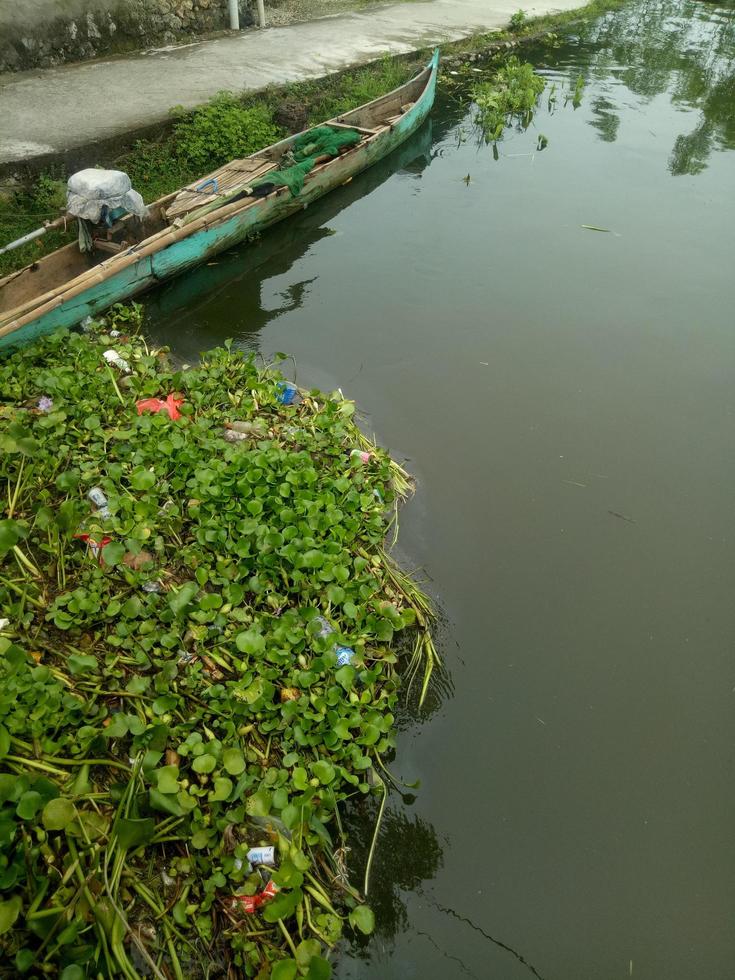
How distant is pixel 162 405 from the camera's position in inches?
175

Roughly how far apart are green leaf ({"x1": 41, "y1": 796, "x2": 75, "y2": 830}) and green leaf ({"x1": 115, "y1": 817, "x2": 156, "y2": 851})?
175 mm

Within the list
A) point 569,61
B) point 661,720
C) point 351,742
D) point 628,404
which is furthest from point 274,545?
point 569,61

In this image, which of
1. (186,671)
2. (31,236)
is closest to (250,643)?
(186,671)

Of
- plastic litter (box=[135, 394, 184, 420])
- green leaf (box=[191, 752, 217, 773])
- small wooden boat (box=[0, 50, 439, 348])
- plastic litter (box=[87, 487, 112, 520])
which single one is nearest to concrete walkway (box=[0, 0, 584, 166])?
small wooden boat (box=[0, 50, 439, 348])

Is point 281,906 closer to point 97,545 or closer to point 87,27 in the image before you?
point 97,545

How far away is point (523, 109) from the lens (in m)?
11.0

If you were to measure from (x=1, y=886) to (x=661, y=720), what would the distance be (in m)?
3.13

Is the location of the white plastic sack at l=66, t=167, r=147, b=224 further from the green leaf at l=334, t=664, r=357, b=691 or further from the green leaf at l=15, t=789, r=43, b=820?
the green leaf at l=15, t=789, r=43, b=820

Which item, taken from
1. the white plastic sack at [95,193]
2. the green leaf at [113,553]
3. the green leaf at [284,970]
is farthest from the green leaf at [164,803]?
the white plastic sack at [95,193]

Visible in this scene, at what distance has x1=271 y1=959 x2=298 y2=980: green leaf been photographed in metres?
2.24

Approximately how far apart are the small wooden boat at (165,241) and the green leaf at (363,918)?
425 centimetres

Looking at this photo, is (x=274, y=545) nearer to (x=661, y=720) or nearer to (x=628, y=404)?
(x=661, y=720)

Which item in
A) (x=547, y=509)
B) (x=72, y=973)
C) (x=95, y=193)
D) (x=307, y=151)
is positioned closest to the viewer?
(x=72, y=973)

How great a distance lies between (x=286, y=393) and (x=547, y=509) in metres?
2.03
